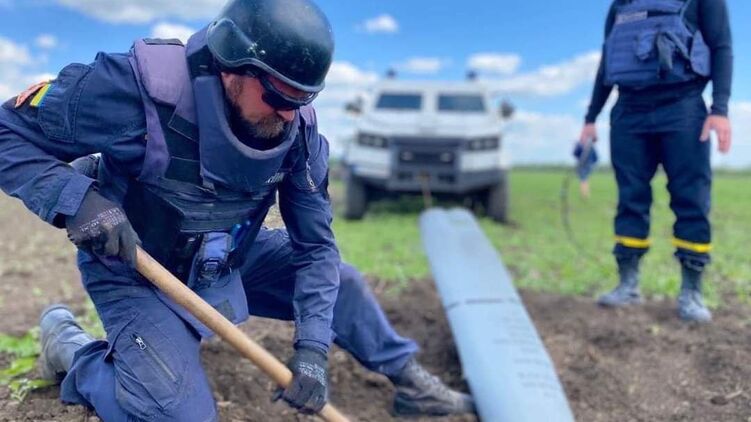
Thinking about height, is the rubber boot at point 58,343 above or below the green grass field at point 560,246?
above

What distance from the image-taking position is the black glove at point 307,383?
8.77ft

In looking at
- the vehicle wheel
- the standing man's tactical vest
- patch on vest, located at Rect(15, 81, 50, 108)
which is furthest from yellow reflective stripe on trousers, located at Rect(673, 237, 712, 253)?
the vehicle wheel

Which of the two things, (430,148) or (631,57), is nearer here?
(631,57)

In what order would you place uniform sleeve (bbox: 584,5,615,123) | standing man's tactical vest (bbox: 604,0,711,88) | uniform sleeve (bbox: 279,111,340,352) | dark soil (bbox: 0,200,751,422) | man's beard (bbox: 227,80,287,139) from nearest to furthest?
man's beard (bbox: 227,80,287,139) < uniform sleeve (bbox: 279,111,340,352) < dark soil (bbox: 0,200,751,422) < standing man's tactical vest (bbox: 604,0,711,88) < uniform sleeve (bbox: 584,5,615,123)

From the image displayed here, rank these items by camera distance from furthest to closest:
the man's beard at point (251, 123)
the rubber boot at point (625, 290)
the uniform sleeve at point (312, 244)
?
the rubber boot at point (625, 290) → the uniform sleeve at point (312, 244) → the man's beard at point (251, 123)

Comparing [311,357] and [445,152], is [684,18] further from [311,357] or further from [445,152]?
[445,152]

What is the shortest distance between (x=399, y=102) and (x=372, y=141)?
91 cm

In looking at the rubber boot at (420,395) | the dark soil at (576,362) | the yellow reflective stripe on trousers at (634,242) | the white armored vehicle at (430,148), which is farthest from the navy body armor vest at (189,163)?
the white armored vehicle at (430,148)

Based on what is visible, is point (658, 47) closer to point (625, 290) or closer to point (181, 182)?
point (625, 290)

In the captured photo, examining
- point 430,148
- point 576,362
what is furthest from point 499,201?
Answer: point 576,362

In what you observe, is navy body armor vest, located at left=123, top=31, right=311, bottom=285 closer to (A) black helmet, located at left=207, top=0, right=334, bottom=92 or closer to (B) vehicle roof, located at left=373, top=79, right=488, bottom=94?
(A) black helmet, located at left=207, top=0, right=334, bottom=92

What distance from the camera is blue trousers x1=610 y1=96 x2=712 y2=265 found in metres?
4.35

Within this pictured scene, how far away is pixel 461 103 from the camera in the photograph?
36.5 ft

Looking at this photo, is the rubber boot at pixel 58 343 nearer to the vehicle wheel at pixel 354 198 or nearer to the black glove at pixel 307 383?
the black glove at pixel 307 383
